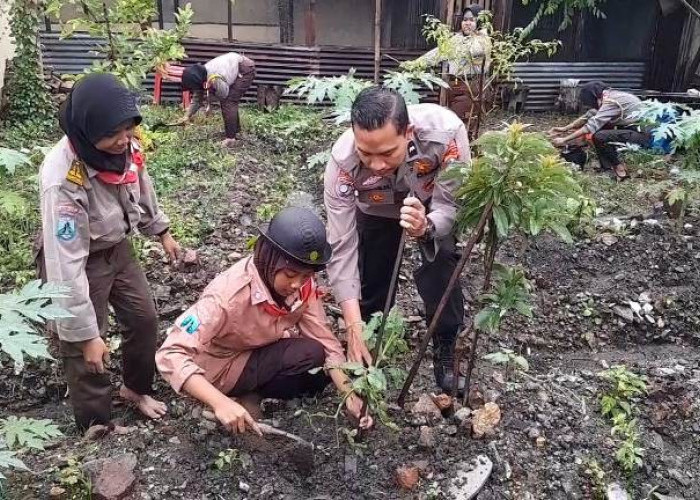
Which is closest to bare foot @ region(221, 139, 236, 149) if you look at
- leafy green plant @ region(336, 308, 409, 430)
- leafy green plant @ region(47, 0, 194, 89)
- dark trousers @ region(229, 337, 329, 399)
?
leafy green plant @ region(47, 0, 194, 89)

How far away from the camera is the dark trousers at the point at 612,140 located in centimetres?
652

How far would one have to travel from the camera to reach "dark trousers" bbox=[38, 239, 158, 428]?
270 centimetres

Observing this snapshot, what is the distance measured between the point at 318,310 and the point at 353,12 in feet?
29.7

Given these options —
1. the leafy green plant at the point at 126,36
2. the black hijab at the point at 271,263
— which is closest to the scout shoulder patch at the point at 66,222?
the black hijab at the point at 271,263

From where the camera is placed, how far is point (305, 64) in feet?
32.4

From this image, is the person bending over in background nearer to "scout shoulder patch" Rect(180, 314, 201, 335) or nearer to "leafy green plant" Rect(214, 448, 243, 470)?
"scout shoulder patch" Rect(180, 314, 201, 335)

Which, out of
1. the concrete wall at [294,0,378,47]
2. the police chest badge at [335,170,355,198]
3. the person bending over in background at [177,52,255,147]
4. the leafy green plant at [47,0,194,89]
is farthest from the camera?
the concrete wall at [294,0,378,47]

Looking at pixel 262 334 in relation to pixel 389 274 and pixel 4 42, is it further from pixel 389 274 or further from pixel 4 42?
pixel 4 42

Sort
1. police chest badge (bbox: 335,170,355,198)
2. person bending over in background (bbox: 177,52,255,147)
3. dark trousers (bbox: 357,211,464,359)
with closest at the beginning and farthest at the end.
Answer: police chest badge (bbox: 335,170,355,198) → dark trousers (bbox: 357,211,464,359) → person bending over in background (bbox: 177,52,255,147)

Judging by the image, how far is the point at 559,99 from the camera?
9984 millimetres

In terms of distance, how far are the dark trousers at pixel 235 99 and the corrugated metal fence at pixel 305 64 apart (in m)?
2.62

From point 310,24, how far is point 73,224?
811 cm

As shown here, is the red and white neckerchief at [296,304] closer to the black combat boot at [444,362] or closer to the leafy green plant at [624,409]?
the black combat boot at [444,362]

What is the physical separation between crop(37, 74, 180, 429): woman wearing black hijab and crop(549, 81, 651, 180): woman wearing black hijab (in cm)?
481
